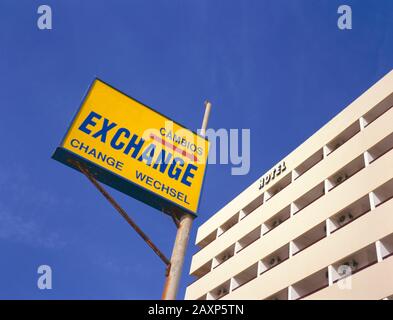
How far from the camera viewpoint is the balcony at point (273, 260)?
98.7 ft

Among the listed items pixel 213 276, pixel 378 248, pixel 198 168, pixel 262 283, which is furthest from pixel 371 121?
pixel 198 168

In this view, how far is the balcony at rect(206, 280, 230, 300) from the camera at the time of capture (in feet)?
110

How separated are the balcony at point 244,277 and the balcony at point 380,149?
1106 cm

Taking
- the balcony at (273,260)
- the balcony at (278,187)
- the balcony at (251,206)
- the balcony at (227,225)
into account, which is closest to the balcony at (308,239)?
the balcony at (273,260)

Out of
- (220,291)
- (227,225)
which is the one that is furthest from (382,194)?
(227,225)

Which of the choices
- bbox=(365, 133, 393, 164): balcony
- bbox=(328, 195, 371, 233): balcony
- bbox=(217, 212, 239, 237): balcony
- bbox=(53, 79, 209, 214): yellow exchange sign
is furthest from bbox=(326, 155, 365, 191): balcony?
bbox=(53, 79, 209, 214): yellow exchange sign

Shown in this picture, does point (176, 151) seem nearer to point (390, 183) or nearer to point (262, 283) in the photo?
point (390, 183)

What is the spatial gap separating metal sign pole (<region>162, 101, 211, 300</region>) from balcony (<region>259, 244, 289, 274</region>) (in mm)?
25449

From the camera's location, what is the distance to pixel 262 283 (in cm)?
2873

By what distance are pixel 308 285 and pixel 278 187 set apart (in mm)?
10319

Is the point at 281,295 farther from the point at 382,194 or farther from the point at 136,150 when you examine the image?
the point at 136,150

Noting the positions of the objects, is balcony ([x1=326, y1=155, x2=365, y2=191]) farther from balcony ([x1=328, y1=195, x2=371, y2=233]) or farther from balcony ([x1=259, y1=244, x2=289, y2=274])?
balcony ([x1=259, y1=244, x2=289, y2=274])

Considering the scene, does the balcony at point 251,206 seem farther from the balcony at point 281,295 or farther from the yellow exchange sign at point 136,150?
the yellow exchange sign at point 136,150

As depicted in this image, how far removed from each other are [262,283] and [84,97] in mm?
24933
